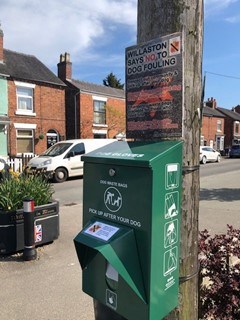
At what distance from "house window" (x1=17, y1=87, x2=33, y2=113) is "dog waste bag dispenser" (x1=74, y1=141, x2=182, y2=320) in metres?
18.9

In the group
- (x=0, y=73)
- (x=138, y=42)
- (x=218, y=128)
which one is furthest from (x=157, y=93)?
(x=218, y=128)

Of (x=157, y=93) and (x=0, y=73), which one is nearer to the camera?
(x=157, y=93)

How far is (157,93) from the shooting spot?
6.43 feet

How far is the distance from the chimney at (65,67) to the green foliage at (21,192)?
2008 cm

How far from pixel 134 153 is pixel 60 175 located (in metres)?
13.0

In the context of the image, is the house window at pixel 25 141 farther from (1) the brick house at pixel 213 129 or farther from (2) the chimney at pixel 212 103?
(2) the chimney at pixel 212 103

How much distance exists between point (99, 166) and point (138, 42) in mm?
849

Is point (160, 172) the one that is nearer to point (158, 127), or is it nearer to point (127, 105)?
point (158, 127)

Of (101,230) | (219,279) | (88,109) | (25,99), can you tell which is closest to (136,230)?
(101,230)

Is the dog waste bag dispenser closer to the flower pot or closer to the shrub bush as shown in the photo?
the shrub bush

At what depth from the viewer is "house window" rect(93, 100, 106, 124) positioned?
25.0 m

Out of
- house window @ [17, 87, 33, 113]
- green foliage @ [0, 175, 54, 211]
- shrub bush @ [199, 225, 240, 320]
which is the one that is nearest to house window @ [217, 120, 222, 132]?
house window @ [17, 87, 33, 113]

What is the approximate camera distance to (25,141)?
2000 centimetres

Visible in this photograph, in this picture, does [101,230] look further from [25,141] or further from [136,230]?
[25,141]
